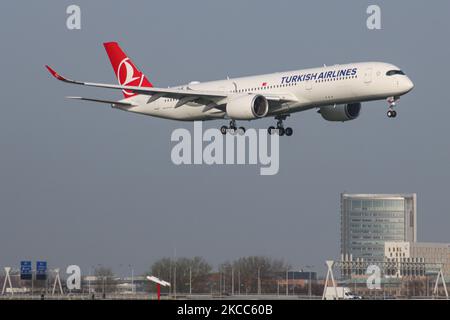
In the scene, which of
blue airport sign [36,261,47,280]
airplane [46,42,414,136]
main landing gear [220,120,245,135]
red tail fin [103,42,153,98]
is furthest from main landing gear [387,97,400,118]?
blue airport sign [36,261,47,280]

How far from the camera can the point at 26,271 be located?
111m

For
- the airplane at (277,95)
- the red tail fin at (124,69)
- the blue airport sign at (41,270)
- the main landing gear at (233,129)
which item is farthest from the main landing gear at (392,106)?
the blue airport sign at (41,270)

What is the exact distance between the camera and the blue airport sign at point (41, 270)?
108656mm

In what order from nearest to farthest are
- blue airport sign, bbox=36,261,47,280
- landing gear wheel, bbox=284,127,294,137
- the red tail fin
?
landing gear wheel, bbox=284,127,294,137
the red tail fin
blue airport sign, bbox=36,261,47,280

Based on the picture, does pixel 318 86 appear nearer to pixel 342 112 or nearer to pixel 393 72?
pixel 393 72

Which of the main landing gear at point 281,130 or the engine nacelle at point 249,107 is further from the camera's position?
the main landing gear at point 281,130

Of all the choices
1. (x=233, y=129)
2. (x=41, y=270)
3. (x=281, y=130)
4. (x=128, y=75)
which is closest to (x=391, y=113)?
(x=281, y=130)

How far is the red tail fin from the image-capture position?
91.5 m

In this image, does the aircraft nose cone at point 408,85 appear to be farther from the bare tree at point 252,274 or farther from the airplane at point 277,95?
the bare tree at point 252,274

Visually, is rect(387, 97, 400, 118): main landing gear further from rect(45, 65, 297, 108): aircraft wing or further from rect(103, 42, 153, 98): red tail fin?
rect(103, 42, 153, 98): red tail fin

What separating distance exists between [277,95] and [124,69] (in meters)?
21.0

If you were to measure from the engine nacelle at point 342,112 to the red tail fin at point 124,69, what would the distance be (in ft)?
54.6

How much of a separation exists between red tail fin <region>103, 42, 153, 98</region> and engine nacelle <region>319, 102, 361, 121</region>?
1665 centimetres

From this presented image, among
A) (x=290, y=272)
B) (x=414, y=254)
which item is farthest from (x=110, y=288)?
(x=414, y=254)
